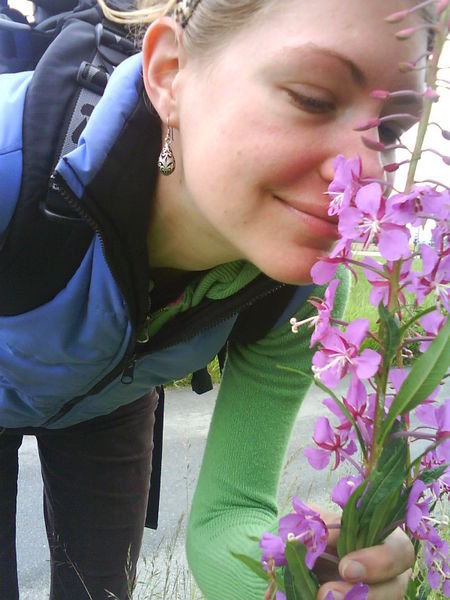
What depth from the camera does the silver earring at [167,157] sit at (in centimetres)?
121

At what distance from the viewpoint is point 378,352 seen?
0.61 metres

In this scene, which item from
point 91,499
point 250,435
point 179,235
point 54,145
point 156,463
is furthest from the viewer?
point 156,463

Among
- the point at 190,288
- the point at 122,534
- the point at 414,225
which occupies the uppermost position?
the point at 414,225

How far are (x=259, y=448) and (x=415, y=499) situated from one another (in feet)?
2.61

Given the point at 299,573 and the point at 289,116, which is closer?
the point at 299,573

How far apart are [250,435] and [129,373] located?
30 cm

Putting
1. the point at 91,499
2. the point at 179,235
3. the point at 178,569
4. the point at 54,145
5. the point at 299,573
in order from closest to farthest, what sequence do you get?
the point at 299,573 < the point at 54,145 < the point at 179,235 < the point at 91,499 < the point at 178,569

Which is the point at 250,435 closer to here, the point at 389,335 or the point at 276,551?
the point at 276,551

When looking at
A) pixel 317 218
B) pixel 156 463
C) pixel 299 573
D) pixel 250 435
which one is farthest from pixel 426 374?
pixel 156 463

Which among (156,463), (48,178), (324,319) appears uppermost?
(324,319)

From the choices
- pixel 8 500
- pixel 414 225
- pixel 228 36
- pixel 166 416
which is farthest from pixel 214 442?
pixel 166 416

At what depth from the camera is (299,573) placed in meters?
0.66

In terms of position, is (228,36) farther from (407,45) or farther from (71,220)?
(71,220)

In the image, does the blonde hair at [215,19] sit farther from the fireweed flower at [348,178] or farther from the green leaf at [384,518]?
the green leaf at [384,518]
